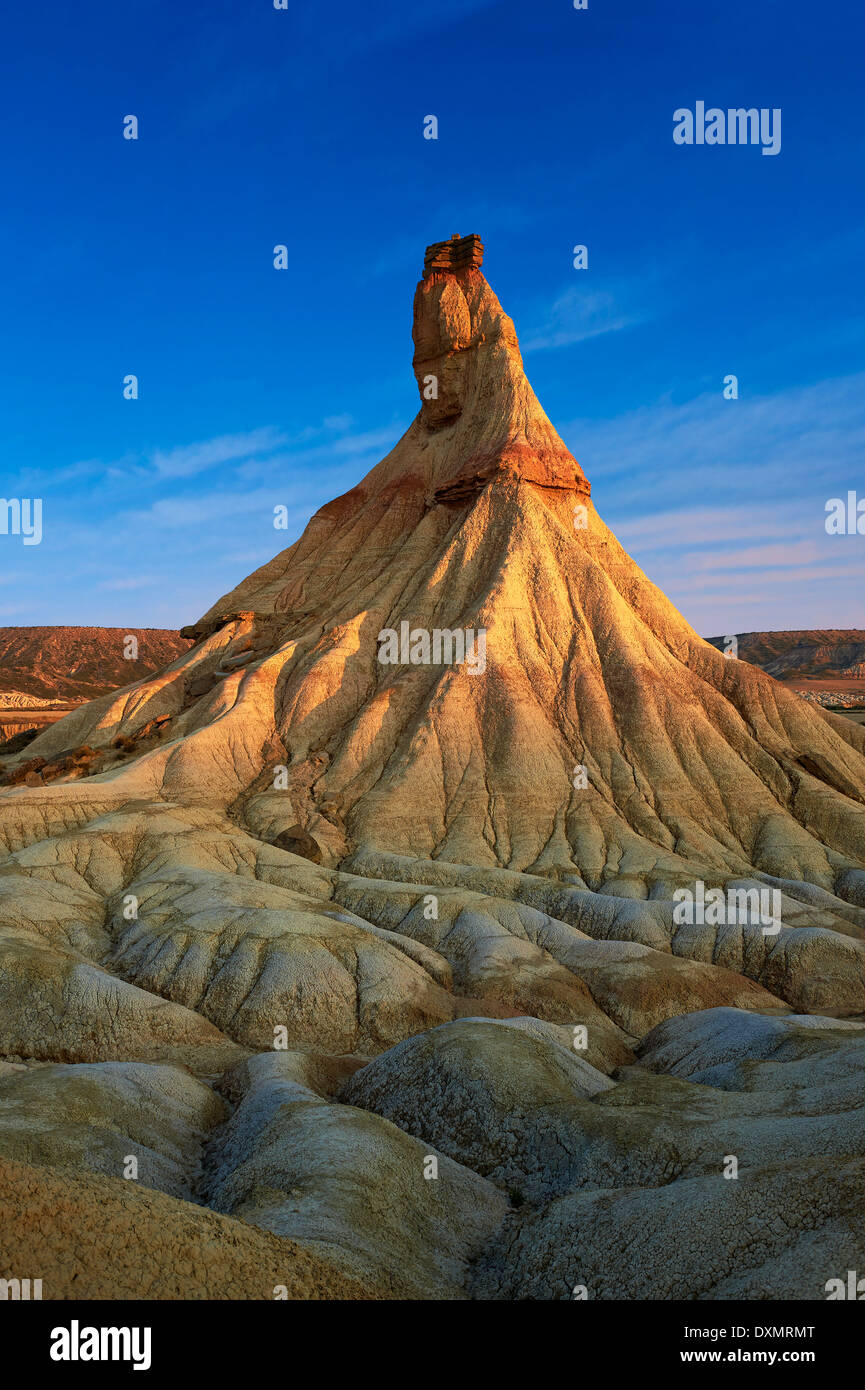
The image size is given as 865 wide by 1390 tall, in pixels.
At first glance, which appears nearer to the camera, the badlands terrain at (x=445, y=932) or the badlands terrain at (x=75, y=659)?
the badlands terrain at (x=445, y=932)

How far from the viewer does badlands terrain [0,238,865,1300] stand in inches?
539

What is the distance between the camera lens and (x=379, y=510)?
75812 millimetres

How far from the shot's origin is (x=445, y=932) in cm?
3738

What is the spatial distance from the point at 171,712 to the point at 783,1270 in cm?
5677

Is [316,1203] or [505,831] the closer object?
[316,1203]

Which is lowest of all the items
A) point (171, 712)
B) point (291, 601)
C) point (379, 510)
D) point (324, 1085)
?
point (324, 1085)

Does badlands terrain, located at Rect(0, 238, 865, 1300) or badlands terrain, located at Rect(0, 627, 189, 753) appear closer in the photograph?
badlands terrain, located at Rect(0, 238, 865, 1300)

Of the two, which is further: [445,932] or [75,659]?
[75,659]

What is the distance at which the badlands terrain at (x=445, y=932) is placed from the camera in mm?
13688

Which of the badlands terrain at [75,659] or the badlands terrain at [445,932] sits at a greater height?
the badlands terrain at [75,659]

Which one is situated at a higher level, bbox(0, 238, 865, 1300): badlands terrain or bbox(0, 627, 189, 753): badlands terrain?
bbox(0, 627, 189, 753): badlands terrain

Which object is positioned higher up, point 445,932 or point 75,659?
point 75,659

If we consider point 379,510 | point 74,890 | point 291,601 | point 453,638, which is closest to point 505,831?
point 453,638
